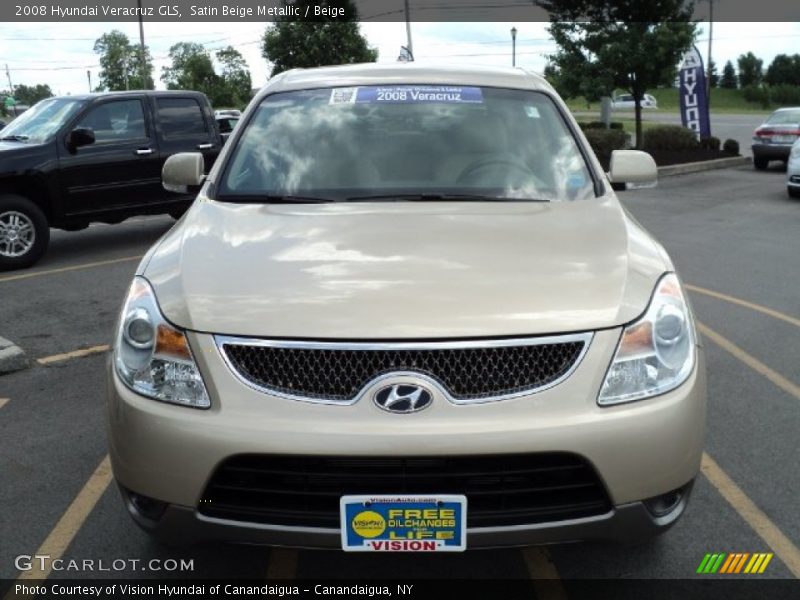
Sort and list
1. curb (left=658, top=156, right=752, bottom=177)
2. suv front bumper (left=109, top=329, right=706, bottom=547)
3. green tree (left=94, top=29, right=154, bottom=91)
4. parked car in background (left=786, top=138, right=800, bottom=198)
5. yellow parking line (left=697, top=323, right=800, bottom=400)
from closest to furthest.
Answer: suv front bumper (left=109, top=329, right=706, bottom=547) < yellow parking line (left=697, top=323, right=800, bottom=400) < parked car in background (left=786, top=138, right=800, bottom=198) < curb (left=658, top=156, right=752, bottom=177) < green tree (left=94, top=29, right=154, bottom=91)

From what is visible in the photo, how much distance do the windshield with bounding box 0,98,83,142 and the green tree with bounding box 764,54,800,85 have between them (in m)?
94.9

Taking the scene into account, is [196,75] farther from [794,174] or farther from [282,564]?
[282,564]

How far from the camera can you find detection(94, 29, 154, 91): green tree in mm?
100938

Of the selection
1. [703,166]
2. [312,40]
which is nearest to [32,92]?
[312,40]

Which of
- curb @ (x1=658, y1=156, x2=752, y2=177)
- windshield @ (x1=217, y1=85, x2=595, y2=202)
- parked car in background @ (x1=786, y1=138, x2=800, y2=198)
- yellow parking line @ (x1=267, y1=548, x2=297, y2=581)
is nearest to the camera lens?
yellow parking line @ (x1=267, y1=548, x2=297, y2=581)

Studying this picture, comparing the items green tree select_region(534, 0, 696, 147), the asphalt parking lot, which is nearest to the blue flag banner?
green tree select_region(534, 0, 696, 147)

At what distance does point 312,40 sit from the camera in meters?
44.5

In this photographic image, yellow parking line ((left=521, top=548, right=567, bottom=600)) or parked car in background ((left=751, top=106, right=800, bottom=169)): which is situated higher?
parked car in background ((left=751, top=106, right=800, bottom=169))

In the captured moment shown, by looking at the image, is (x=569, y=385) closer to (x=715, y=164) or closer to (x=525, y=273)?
(x=525, y=273)

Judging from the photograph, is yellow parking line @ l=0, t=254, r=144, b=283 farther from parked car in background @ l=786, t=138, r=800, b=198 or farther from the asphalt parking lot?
parked car in background @ l=786, t=138, r=800, b=198

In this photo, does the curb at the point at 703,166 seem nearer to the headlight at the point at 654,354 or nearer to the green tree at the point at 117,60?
the headlight at the point at 654,354

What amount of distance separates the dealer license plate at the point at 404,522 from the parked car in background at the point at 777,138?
1882cm

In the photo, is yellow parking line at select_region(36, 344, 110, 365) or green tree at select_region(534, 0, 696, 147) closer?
yellow parking line at select_region(36, 344, 110, 365)

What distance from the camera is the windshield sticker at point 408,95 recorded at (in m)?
3.83
